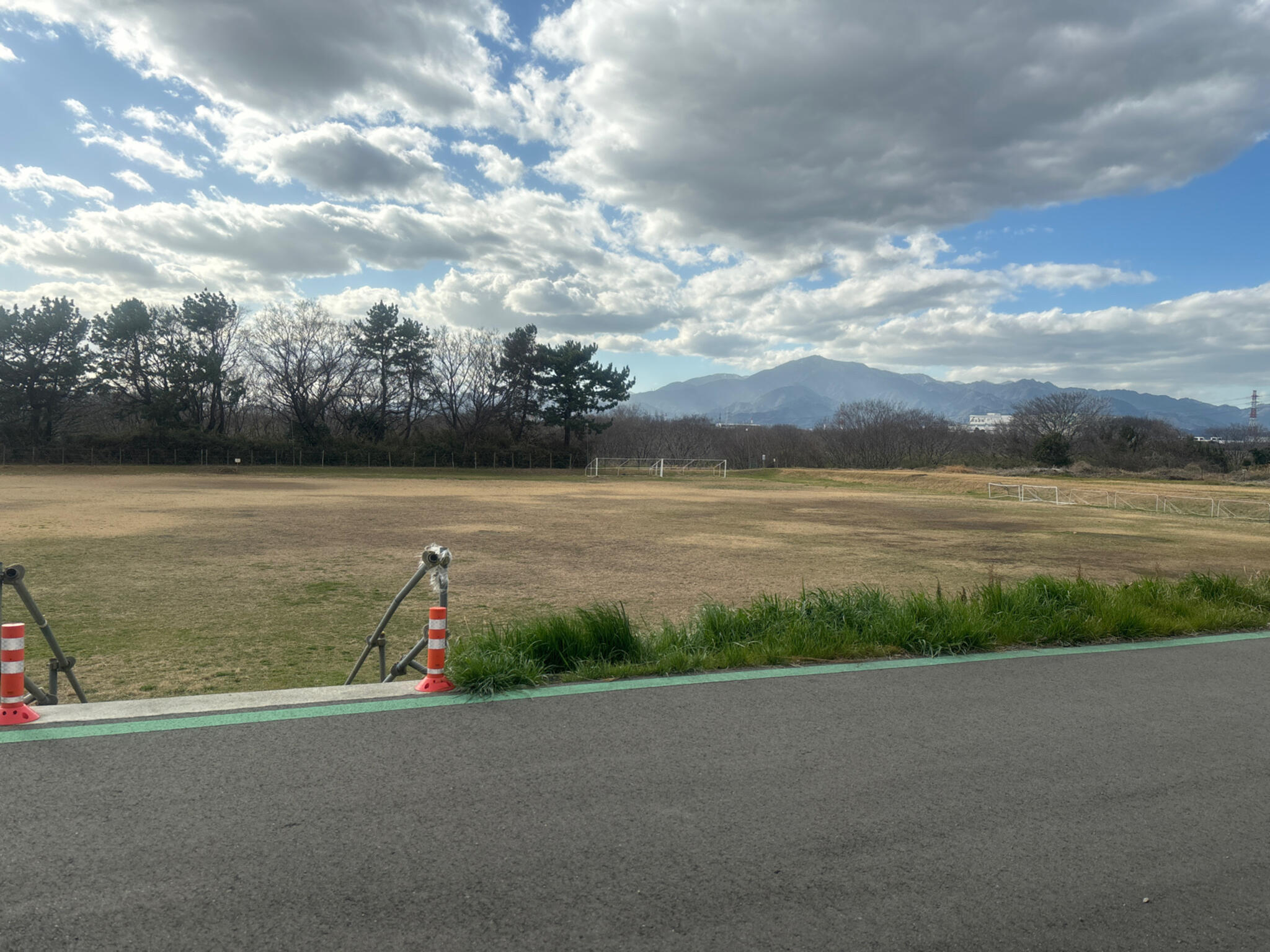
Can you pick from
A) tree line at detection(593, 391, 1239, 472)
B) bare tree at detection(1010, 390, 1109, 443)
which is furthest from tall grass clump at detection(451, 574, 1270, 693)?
bare tree at detection(1010, 390, 1109, 443)

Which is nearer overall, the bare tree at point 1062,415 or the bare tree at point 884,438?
the bare tree at point 884,438

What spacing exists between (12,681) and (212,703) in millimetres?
945

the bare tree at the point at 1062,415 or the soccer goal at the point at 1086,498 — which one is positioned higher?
the bare tree at the point at 1062,415

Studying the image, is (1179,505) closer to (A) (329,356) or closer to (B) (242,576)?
(B) (242,576)

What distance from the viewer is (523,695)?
4.50 meters

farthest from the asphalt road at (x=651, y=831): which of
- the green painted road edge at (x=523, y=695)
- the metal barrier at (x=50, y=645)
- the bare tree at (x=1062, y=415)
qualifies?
the bare tree at (x=1062, y=415)

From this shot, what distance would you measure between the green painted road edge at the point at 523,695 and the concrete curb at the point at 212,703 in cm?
6

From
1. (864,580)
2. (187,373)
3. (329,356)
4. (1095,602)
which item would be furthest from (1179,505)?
(187,373)

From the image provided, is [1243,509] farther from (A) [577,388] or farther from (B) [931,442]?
(B) [931,442]

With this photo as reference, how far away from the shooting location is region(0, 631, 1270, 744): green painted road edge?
378 centimetres

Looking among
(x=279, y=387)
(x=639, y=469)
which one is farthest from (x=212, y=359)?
(x=639, y=469)

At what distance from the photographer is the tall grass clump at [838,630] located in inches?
199

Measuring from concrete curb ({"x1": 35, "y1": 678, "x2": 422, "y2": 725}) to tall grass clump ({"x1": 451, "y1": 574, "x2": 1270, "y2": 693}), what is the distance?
504 mm

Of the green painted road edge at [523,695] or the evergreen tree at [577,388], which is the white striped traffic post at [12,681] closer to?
the green painted road edge at [523,695]
